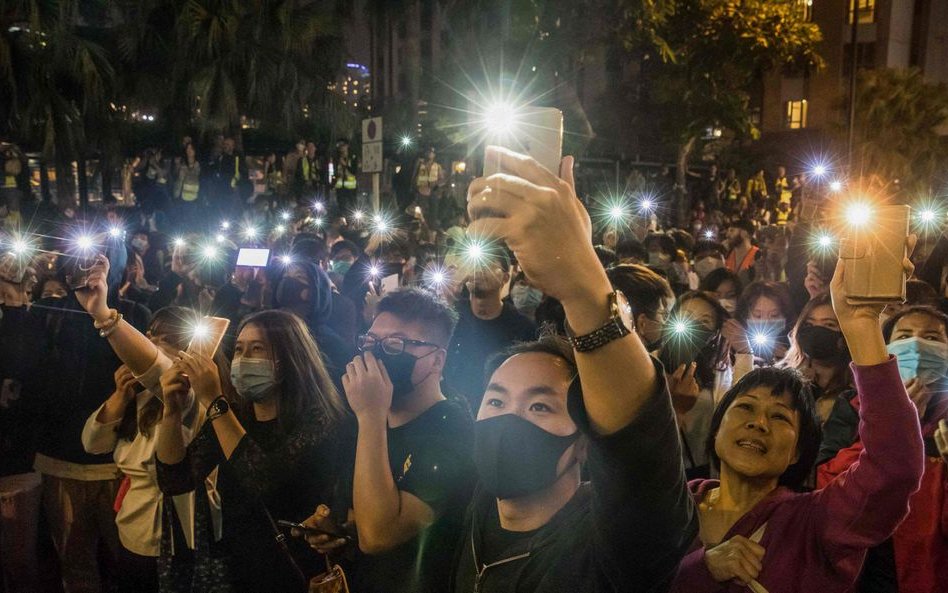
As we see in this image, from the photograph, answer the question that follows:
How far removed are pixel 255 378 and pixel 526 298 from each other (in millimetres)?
3269

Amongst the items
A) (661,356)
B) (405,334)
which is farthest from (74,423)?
(661,356)

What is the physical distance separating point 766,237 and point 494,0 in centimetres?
816

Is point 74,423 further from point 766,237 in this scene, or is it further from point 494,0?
point 494,0

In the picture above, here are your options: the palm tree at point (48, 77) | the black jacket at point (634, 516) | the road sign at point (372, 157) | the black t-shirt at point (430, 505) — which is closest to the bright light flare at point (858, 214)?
the black jacket at point (634, 516)

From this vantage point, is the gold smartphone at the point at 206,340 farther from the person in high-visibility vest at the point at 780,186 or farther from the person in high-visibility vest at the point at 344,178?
the person in high-visibility vest at the point at 780,186

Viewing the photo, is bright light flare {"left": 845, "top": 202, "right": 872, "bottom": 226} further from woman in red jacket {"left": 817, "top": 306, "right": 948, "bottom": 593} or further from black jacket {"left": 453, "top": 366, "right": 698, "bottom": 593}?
black jacket {"left": 453, "top": 366, "right": 698, "bottom": 593}

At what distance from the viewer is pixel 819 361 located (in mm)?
3980

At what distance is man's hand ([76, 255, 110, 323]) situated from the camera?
388cm

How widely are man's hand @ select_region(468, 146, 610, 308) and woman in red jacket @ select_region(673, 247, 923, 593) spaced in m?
1.23

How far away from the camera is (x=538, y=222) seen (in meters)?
1.30

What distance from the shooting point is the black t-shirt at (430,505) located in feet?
8.91

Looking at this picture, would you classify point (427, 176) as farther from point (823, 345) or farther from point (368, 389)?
point (368, 389)

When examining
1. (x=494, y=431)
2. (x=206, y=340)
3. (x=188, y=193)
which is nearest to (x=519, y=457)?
(x=494, y=431)

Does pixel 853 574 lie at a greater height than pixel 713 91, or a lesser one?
lesser
